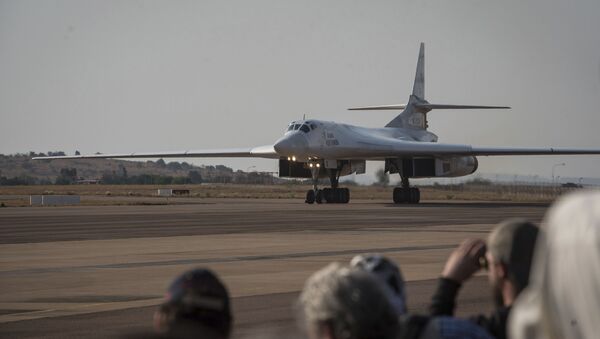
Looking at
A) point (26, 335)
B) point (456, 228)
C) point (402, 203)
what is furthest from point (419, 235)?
point (402, 203)

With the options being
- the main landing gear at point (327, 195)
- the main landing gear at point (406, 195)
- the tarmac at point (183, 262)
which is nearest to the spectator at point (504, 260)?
the tarmac at point (183, 262)

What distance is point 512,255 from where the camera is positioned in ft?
11.4

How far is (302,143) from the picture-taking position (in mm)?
48094

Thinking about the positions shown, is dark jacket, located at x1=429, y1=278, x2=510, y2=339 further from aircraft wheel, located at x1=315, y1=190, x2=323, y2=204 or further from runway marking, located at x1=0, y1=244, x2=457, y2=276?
aircraft wheel, located at x1=315, y1=190, x2=323, y2=204

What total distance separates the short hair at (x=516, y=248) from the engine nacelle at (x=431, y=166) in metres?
51.1

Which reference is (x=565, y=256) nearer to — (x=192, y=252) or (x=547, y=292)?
(x=547, y=292)

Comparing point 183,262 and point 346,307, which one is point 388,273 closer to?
point 346,307

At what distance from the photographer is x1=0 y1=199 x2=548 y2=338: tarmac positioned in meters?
10.3

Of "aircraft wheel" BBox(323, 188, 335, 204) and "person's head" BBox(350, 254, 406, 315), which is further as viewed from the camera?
"aircraft wheel" BBox(323, 188, 335, 204)

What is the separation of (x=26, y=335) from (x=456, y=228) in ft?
61.4

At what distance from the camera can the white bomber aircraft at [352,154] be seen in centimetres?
4900

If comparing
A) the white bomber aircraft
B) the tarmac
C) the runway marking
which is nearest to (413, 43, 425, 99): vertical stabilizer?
the white bomber aircraft

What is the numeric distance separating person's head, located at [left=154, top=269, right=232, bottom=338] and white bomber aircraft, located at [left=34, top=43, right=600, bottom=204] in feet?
149

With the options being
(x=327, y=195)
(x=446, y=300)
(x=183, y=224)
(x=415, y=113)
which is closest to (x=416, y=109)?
(x=415, y=113)
